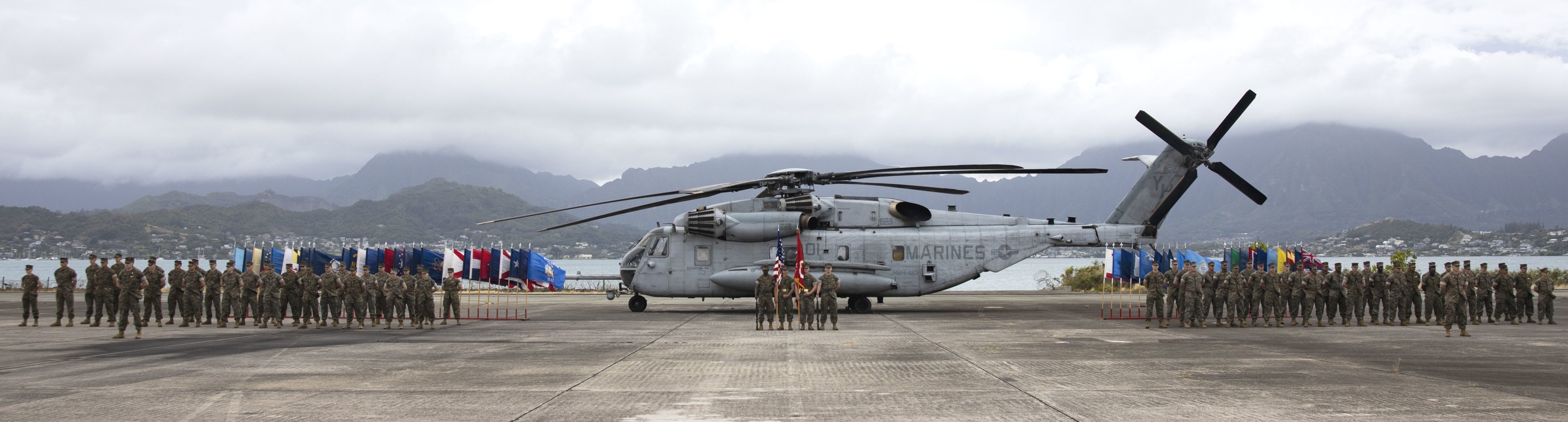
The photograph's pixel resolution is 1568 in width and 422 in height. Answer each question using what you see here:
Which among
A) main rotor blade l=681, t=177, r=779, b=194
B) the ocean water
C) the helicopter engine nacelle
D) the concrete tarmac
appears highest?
main rotor blade l=681, t=177, r=779, b=194

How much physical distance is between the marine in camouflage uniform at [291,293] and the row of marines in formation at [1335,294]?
1709 centimetres

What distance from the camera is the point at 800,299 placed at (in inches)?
730

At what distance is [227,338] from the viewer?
617 inches

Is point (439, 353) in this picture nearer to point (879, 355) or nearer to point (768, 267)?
point (879, 355)

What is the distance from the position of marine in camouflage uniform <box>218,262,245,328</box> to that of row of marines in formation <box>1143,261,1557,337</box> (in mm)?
18258

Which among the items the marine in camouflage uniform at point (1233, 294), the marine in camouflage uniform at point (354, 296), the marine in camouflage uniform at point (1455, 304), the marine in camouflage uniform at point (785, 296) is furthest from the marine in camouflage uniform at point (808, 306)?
the marine in camouflage uniform at point (1455, 304)

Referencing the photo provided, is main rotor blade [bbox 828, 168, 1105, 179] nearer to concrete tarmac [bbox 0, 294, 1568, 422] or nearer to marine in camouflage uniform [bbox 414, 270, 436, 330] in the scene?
concrete tarmac [bbox 0, 294, 1568, 422]

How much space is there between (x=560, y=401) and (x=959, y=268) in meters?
16.1

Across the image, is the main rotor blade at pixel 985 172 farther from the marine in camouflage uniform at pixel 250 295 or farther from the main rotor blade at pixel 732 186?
the marine in camouflage uniform at pixel 250 295

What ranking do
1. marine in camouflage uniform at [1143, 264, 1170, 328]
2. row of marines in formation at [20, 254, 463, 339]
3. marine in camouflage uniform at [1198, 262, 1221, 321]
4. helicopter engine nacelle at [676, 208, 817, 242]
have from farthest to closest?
helicopter engine nacelle at [676, 208, 817, 242]
marine in camouflage uniform at [1143, 264, 1170, 328]
marine in camouflage uniform at [1198, 262, 1221, 321]
row of marines in formation at [20, 254, 463, 339]

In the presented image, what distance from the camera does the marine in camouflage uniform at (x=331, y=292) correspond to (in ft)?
62.1

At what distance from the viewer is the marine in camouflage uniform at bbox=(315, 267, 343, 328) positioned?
18.9 metres

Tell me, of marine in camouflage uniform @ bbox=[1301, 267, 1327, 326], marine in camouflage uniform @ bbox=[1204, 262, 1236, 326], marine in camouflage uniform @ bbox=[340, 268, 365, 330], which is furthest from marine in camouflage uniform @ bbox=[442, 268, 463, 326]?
marine in camouflage uniform @ bbox=[1301, 267, 1327, 326]

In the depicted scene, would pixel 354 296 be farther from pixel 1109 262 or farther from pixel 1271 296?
pixel 1271 296
